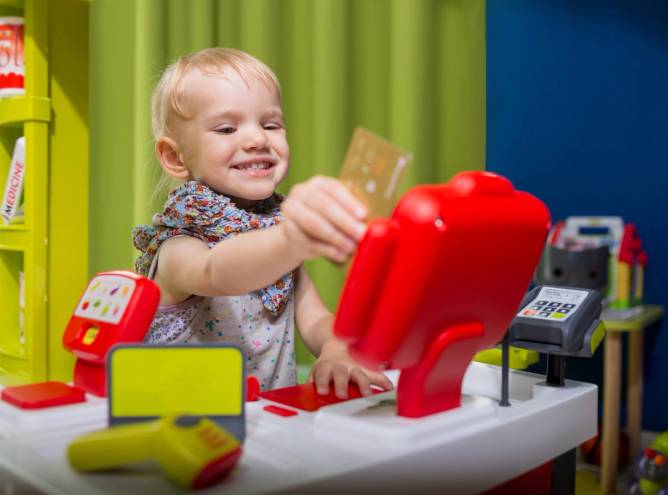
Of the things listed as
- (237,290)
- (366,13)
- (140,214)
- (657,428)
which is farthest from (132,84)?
(657,428)

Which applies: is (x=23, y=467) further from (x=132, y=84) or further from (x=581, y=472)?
(x=581, y=472)

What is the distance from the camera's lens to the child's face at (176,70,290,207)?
87 centimetres

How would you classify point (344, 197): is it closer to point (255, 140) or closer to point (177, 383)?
point (177, 383)

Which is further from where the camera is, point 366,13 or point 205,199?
point 366,13

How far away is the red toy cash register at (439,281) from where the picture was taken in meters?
0.44

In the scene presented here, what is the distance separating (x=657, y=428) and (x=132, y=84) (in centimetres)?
185

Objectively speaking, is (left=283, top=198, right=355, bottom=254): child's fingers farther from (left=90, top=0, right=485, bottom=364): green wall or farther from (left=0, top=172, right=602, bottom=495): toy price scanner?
(left=90, top=0, right=485, bottom=364): green wall

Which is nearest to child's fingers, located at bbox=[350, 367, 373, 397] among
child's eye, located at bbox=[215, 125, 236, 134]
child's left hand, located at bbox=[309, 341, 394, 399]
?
child's left hand, located at bbox=[309, 341, 394, 399]

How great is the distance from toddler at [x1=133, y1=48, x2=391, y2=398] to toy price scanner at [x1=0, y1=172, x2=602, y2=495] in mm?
205

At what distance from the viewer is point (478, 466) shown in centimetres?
50

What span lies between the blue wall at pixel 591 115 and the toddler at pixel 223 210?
1505mm

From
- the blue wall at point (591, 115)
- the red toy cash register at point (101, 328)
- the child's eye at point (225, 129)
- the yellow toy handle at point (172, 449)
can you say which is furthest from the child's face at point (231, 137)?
the blue wall at point (591, 115)

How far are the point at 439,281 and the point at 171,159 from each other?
1.97 ft

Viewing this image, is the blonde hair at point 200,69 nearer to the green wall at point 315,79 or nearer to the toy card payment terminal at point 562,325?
the toy card payment terminal at point 562,325
